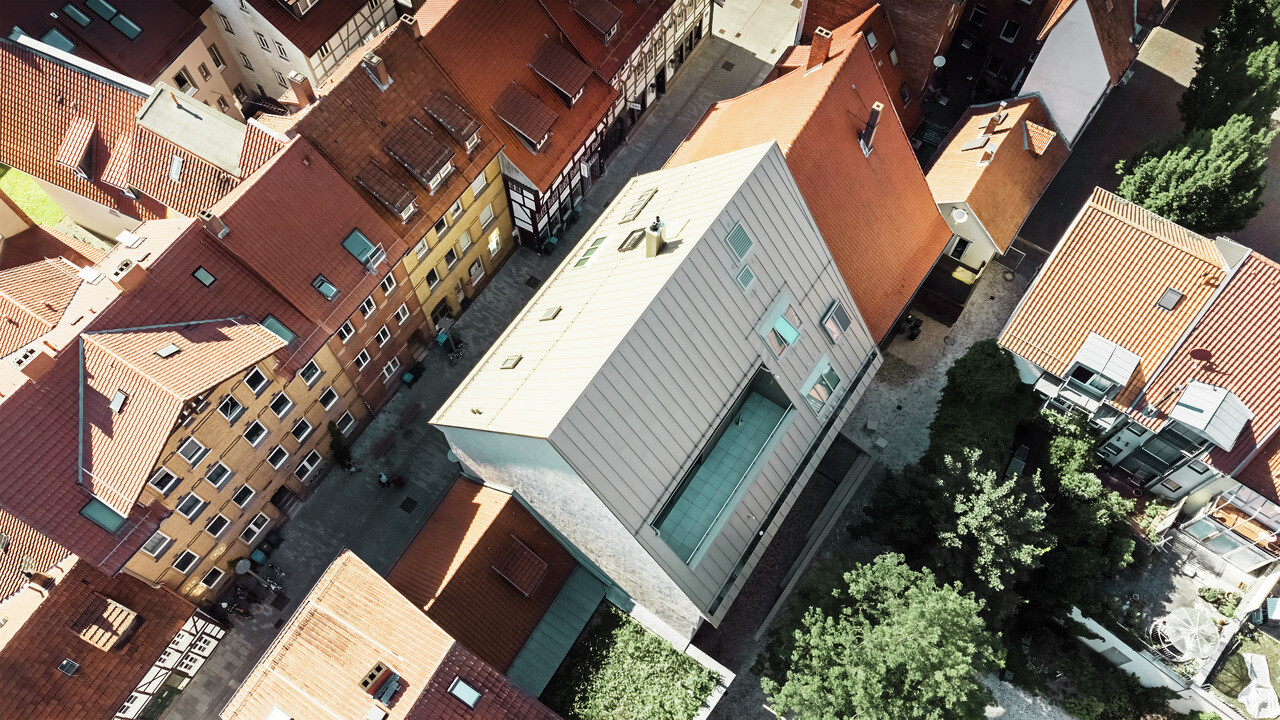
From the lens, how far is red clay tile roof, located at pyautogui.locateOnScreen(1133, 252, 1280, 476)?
34.8 metres

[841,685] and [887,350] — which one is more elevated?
[887,350]

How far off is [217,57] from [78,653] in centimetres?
3423

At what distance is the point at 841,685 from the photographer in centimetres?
3078

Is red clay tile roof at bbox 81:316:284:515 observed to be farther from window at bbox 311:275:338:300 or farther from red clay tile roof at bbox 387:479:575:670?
red clay tile roof at bbox 387:479:575:670

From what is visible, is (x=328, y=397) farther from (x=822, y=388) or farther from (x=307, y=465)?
(x=822, y=388)

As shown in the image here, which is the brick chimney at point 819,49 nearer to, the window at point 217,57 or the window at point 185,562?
the window at point 217,57

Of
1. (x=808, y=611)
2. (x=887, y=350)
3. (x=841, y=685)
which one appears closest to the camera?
(x=841, y=685)

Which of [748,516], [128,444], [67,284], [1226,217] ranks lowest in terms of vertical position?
[128,444]

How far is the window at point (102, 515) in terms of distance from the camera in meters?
31.9

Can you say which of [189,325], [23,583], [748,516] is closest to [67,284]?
[189,325]

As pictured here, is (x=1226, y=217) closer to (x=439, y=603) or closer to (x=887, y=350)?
(x=887, y=350)

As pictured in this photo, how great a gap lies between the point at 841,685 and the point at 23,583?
33.6 metres

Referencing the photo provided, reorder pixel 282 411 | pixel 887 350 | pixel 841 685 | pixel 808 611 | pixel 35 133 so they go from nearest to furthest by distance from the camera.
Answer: pixel 841 685
pixel 808 611
pixel 282 411
pixel 35 133
pixel 887 350

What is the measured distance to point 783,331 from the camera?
3309 cm
